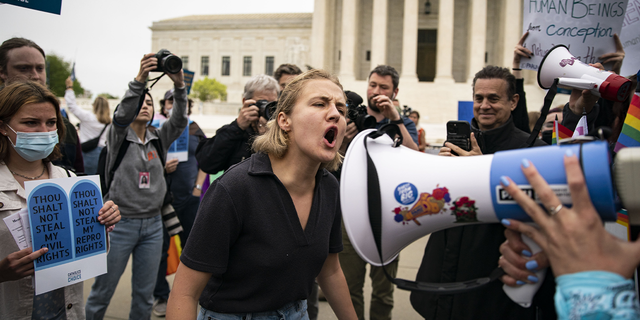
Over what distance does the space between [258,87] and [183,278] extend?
2259 millimetres

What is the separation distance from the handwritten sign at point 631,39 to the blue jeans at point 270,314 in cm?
254

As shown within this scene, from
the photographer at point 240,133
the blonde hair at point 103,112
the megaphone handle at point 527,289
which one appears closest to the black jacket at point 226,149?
the photographer at point 240,133

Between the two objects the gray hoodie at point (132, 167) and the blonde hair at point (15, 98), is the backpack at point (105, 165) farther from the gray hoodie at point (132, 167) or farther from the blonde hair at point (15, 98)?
the blonde hair at point (15, 98)

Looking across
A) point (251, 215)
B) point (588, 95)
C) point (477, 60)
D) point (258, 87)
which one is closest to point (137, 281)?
point (258, 87)

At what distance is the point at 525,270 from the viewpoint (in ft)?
4.52

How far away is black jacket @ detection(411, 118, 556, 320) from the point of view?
71.4 inches

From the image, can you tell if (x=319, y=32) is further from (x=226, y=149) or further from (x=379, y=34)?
(x=226, y=149)

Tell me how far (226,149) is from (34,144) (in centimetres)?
148

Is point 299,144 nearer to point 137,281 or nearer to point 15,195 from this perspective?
point 15,195

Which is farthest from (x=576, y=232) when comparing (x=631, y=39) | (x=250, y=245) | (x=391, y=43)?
(x=391, y=43)

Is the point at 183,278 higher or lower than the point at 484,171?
lower

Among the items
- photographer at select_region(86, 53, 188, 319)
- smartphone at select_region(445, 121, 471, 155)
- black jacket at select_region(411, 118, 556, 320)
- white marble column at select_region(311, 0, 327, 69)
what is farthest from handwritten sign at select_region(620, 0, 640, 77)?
white marble column at select_region(311, 0, 327, 69)

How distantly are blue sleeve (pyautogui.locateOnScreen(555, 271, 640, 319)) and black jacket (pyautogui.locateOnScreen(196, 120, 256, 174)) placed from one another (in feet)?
8.99

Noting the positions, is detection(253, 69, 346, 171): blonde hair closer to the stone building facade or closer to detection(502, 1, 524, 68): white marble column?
the stone building facade
